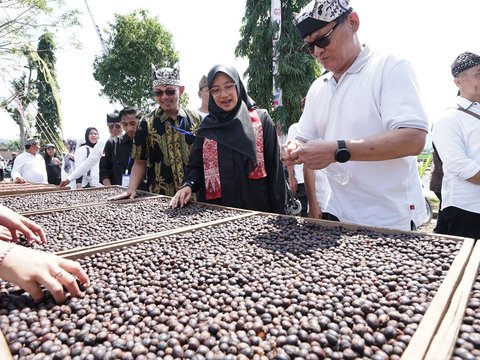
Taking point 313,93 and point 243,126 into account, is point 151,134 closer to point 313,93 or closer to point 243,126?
point 243,126

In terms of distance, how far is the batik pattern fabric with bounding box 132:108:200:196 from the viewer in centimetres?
360

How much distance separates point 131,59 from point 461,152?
1921cm

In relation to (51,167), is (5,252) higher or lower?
lower

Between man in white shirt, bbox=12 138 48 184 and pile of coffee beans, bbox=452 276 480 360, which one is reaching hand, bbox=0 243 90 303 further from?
man in white shirt, bbox=12 138 48 184

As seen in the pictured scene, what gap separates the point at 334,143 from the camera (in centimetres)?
182

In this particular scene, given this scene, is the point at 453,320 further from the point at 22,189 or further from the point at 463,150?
the point at 22,189

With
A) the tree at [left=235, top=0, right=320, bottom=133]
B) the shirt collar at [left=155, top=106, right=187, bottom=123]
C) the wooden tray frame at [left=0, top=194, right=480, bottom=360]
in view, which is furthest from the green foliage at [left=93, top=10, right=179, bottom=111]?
the wooden tray frame at [left=0, top=194, right=480, bottom=360]

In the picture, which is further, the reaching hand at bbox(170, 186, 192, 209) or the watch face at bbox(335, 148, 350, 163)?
the reaching hand at bbox(170, 186, 192, 209)

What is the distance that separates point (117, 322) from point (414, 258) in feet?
4.02

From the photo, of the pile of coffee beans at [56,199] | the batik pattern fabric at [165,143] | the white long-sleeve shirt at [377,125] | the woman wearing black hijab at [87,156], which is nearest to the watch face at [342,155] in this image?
the white long-sleeve shirt at [377,125]

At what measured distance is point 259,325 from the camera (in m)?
0.99

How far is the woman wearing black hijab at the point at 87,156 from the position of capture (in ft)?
21.7

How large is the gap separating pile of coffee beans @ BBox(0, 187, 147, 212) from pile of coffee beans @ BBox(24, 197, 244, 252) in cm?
49

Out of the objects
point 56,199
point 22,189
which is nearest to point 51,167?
point 22,189
